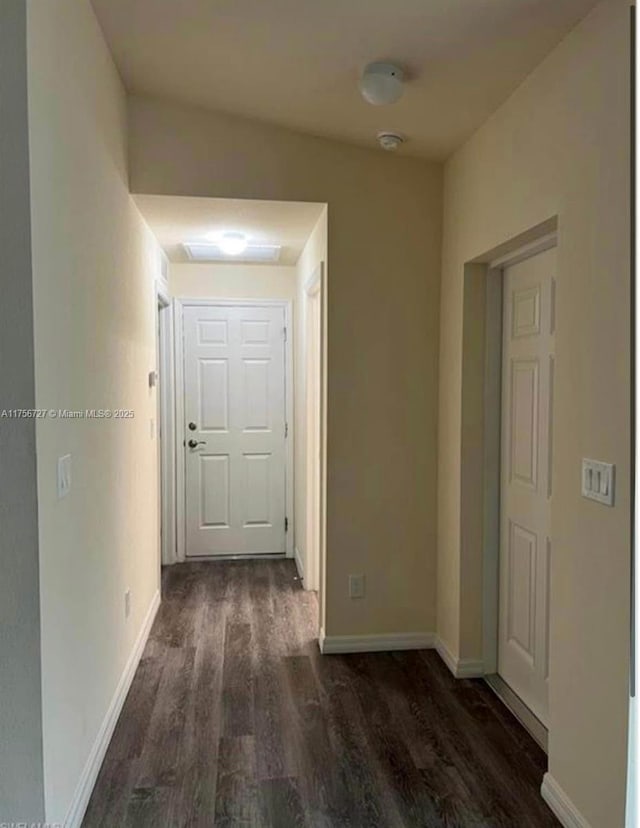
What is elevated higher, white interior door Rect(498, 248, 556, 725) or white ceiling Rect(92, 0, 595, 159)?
white ceiling Rect(92, 0, 595, 159)

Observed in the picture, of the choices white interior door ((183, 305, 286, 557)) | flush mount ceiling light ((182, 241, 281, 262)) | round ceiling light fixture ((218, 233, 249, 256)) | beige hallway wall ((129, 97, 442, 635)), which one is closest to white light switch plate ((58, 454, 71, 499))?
beige hallway wall ((129, 97, 442, 635))

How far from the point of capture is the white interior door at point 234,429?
174 inches

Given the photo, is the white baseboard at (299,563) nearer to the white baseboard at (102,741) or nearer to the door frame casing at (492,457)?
the white baseboard at (102,741)

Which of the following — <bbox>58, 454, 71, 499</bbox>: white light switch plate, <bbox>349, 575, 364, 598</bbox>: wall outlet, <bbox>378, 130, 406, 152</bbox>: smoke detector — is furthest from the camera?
<bbox>349, 575, 364, 598</bbox>: wall outlet

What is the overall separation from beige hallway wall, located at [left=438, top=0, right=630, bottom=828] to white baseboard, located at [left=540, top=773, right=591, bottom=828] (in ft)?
0.10

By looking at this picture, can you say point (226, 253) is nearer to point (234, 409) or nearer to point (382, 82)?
point (234, 409)

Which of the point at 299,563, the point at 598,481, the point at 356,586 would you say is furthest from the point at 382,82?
the point at 299,563

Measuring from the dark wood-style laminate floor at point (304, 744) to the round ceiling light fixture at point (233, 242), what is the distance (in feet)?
7.36

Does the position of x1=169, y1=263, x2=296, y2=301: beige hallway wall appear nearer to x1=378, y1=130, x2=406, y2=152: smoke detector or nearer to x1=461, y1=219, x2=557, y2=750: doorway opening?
x1=378, y1=130, x2=406, y2=152: smoke detector

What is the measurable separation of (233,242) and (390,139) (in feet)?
4.00

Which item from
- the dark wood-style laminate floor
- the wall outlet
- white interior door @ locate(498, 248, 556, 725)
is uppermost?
white interior door @ locate(498, 248, 556, 725)

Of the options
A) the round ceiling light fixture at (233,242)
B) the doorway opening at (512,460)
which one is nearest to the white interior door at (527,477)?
the doorway opening at (512,460)

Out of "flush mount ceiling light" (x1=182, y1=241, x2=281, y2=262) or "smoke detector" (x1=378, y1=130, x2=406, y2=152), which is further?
"flush mount ceiling light" (x1=182, y1=241, x2=281, y2=262)

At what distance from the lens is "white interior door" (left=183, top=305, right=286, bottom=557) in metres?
4.42
